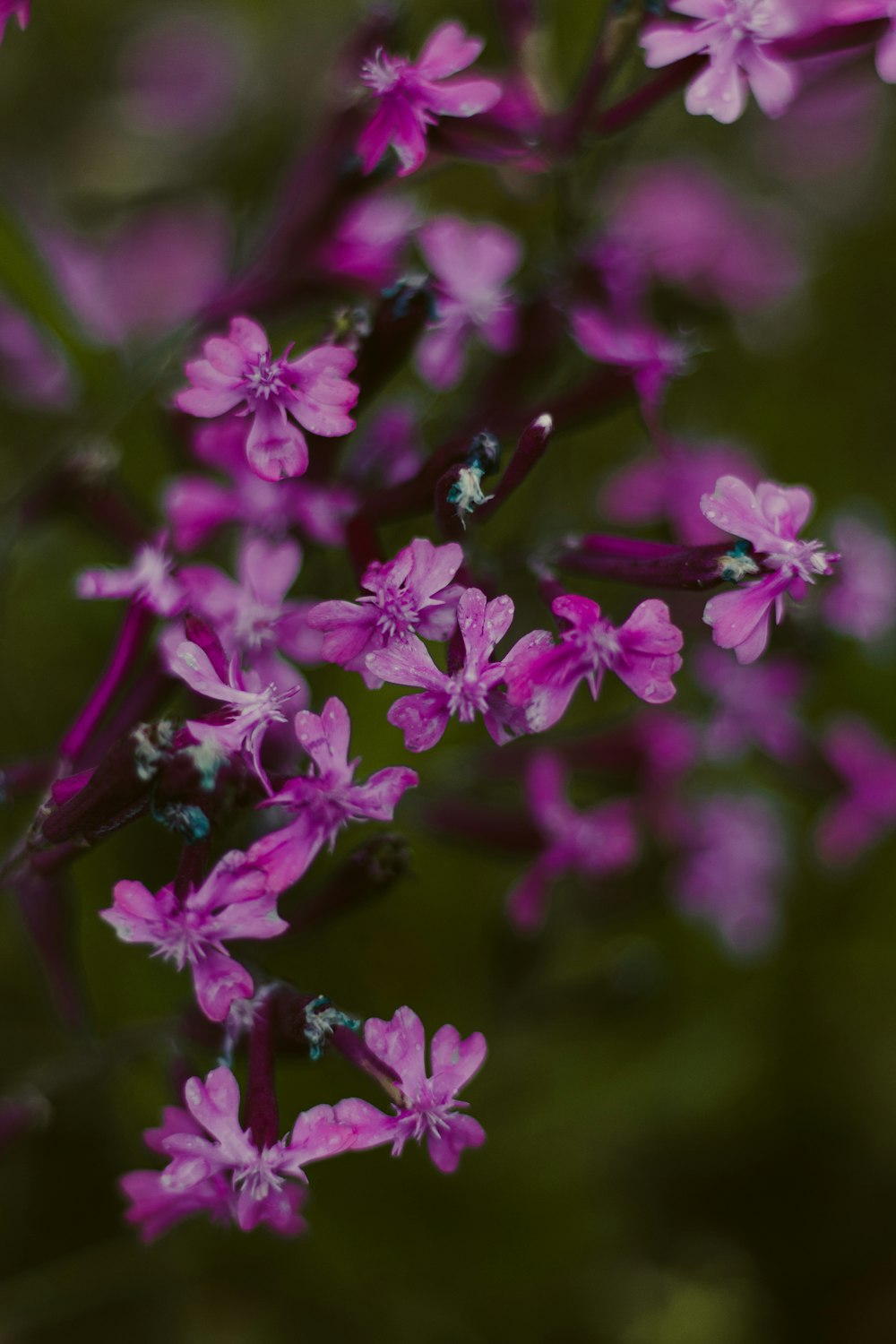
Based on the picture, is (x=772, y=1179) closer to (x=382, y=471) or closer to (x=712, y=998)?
(x=712, y=998)

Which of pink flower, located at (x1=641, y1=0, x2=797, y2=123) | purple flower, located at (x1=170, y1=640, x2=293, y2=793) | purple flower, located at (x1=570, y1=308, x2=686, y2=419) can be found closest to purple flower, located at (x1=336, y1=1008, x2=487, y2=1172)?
purple flower, located at (x1=170, y1=640, x2=293, y2=793)

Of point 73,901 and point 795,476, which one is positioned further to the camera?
point 795,476

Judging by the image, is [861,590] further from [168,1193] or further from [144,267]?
[144,267]

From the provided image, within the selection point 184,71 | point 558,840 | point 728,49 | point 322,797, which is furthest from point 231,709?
point 184,71

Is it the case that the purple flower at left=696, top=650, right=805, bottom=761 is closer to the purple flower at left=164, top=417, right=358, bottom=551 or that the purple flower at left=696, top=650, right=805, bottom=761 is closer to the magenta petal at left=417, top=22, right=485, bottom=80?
the purple flower at left=164, top=417, right=358, bottom=551

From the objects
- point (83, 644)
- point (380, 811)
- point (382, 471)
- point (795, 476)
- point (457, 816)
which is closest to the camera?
point (380, 811)

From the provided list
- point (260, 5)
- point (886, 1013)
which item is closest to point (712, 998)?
point (886, 1013)

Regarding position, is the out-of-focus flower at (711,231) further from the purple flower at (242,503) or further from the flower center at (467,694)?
the flower center at (467,694)

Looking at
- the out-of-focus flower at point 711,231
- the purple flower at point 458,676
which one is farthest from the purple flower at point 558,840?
the out-of-focus flower at point 711,231
